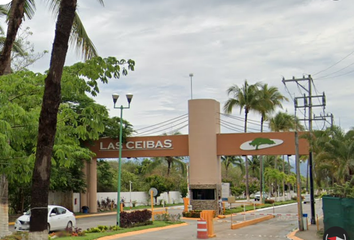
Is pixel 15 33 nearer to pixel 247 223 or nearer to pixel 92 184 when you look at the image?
pixel 247 223

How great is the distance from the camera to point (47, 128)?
873 centimetres

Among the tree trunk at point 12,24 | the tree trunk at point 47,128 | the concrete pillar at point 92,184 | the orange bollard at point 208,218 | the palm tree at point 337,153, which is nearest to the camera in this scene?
the tree trunk at point 47,128

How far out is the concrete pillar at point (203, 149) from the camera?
3459 centimetres

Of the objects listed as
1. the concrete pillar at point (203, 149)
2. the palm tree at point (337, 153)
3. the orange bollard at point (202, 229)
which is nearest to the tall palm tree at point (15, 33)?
the orange bollard at point (202, 229)

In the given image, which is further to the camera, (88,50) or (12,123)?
(88,50)

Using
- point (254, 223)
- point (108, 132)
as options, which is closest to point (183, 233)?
point (254, 223)

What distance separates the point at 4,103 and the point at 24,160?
1783mm

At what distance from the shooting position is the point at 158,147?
37.0m

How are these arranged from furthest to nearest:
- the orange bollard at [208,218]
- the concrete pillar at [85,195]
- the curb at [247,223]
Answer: the concrete pillar at [85,195]
the curb at [247,223]
the orange bollard at [208,218]

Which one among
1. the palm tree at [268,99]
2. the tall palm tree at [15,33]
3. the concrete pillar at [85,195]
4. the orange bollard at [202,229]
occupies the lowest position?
the orange bollard at [202,229]

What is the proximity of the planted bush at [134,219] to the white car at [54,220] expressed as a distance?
293cm

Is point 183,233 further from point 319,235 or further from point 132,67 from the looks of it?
point 132,67

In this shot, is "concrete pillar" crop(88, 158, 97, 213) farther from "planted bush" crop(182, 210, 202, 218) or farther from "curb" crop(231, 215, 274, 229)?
"curb" crop(231, 215, 274, 229)

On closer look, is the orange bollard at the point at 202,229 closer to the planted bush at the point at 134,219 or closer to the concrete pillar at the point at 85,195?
the planted bush at the point at 134,219
